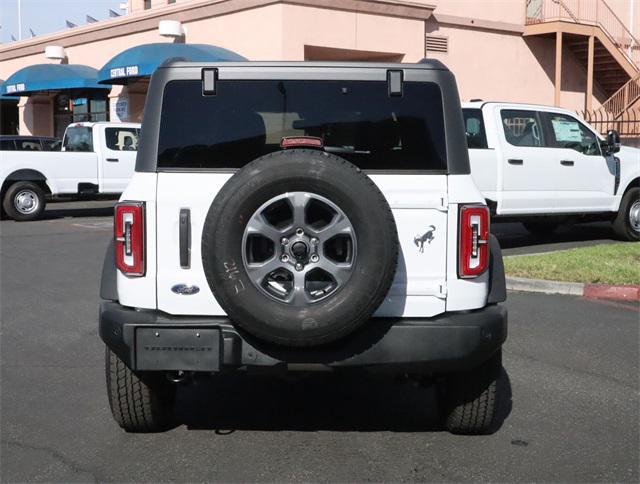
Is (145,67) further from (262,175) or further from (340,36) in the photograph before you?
(262,175)

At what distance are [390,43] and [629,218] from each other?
12270 mm

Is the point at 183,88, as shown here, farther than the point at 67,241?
No

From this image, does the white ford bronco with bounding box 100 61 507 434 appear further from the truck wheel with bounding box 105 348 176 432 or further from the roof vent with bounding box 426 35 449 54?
the roof vent with bounding box 426 35 449 54

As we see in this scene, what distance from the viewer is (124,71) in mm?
23094

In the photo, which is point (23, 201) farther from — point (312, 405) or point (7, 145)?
point (312, 405)

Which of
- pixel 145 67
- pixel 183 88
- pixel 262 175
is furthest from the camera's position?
pixel 145 67

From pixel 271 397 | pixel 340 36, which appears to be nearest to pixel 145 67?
pixel 340 36

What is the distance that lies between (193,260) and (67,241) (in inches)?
402

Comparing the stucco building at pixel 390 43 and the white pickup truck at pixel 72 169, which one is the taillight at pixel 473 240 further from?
the stucco building at pixel 390 43

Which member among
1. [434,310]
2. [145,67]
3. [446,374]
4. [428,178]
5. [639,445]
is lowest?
[639,445]

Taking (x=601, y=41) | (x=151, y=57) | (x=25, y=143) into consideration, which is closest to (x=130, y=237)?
(x=25, y=143)

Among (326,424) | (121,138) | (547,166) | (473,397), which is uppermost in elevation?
(121,138)

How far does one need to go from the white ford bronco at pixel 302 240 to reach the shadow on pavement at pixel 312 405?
1.15 ft

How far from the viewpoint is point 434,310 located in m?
3.93
